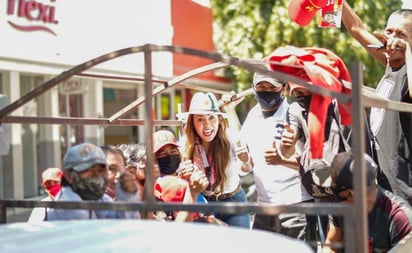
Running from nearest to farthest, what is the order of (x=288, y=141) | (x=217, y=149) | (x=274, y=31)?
1. (x=288, y=141)
2. (x=217, y=149)
3. (x=274, y=31)

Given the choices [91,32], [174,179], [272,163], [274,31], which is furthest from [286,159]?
[274,31]

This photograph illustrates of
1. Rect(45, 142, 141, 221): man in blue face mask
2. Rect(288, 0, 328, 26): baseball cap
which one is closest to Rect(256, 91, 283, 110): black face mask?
Rect(288, 0, 328, 26): baseball cap

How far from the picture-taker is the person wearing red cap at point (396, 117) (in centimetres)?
350

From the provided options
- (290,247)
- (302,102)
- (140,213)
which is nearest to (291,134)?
(302,102)

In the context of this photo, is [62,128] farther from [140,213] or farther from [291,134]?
[140,213]

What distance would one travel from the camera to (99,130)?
11742 mm

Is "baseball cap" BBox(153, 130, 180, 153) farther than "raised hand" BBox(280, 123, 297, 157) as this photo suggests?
Yes

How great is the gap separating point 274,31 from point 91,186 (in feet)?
39.5

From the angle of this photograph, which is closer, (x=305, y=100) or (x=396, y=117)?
(x=305, y=100)

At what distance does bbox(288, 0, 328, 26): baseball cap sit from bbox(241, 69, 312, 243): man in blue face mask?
501 millimetres

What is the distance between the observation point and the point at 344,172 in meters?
2.41

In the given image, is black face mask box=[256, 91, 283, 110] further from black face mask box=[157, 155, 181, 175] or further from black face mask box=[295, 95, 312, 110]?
black face mask box=[157, 155, 181, 175]

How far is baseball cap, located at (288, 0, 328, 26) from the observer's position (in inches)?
147

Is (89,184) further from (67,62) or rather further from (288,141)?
(67,62)
